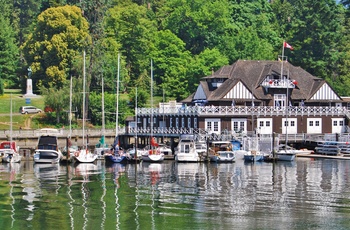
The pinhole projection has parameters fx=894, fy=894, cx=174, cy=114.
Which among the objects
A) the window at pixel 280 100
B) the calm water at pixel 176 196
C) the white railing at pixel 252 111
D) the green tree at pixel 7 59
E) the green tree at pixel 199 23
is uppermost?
the green tree at pixel 199 23

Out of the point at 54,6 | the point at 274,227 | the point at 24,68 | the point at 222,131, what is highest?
the point at 54,6

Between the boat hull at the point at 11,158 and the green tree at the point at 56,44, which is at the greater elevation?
the green tree at the point at 56,44

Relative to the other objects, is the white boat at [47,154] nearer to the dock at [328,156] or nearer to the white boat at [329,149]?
the dock at [328,156]

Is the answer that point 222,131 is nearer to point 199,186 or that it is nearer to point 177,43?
point 199,186

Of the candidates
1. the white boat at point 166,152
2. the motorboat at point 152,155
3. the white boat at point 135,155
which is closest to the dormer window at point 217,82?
the white boat at point 166,152

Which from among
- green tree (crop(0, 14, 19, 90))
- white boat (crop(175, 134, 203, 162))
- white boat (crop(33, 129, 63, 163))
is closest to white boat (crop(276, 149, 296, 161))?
white boat (crop(175, 134, 203, 162))

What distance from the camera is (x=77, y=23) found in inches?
5271

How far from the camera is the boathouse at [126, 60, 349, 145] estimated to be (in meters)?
99.6

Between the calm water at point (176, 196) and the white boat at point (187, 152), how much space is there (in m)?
2.71

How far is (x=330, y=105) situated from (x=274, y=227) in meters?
60.3

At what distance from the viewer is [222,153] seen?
3585 inches

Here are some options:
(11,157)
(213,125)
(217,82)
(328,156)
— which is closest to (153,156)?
(213,125)

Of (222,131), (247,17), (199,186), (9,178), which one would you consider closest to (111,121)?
(222,131)

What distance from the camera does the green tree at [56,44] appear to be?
13025 centimetres
